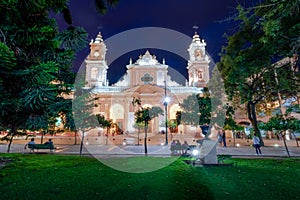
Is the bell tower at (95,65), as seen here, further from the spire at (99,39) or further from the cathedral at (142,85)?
the spire at (99,39)

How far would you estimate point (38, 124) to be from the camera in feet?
13.1

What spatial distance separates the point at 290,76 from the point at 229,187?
13374mm

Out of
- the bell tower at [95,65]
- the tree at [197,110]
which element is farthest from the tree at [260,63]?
the bell tower at [95,65]

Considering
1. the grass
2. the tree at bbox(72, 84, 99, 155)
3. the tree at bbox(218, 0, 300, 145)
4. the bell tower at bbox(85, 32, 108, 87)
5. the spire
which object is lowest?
the grass

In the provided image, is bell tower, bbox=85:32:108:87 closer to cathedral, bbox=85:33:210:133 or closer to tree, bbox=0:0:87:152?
cathedral, bbox=85:33:210:133

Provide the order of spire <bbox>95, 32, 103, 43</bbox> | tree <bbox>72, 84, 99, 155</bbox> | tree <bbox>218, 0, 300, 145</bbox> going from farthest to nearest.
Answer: spire <bbox>95, 32, 103, 43</bbox> < tree <bbox>72, 84, 99, 155</bbox> < tree <bbox>218, 0, 300, 145</bbox>

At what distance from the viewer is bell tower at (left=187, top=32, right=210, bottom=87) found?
41031mm

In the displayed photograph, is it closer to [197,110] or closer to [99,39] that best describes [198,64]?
[99,39]

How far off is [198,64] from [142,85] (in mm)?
13790

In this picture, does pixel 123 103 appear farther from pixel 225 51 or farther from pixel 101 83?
pixel 225 51

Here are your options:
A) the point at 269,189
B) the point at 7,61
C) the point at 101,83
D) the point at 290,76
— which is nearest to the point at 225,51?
the point at 290,76

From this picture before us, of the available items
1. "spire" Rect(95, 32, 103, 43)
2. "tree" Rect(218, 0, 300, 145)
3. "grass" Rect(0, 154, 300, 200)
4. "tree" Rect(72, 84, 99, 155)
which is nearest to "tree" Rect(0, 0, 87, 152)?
"grass" Rect(0, 154, 300, 200)

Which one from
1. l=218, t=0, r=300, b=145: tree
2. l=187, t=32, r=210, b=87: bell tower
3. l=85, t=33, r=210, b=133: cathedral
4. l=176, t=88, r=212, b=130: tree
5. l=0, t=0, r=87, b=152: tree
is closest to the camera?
l=0, t=0, r=87, b=152: tree

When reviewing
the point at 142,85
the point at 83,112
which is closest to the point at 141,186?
the point at 83,112
